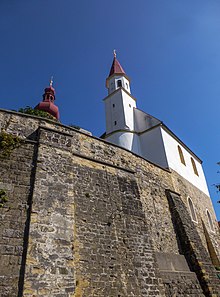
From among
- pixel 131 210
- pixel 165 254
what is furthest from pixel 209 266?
pixel 131 210

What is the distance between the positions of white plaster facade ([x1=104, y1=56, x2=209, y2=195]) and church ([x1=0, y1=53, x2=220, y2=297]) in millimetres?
3163

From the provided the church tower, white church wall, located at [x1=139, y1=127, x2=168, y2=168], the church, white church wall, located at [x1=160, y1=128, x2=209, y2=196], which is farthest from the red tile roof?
the church

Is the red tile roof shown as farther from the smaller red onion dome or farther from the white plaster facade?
the smaller red onion dome

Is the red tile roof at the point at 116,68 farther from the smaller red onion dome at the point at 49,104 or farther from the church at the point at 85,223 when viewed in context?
the church at the point at 85,223

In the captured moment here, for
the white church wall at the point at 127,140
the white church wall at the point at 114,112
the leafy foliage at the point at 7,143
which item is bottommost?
the leafy foliage at the point at 7,143

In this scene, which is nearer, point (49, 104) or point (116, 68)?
point (49, 104)

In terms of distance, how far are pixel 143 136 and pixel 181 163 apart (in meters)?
3.18

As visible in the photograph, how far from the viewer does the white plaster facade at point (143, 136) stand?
50.2ft

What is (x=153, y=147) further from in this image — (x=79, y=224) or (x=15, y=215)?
(x=15, y=215)

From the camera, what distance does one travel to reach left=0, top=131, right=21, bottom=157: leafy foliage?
22.9 ft

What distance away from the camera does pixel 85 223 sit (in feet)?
23.3

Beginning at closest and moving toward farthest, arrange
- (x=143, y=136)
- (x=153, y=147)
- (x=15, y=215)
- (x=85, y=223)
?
(x=15, y=215), (x=85, y=223), (x=153, y=147), (x=143, y=136)

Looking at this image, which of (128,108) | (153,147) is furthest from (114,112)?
(153,147)

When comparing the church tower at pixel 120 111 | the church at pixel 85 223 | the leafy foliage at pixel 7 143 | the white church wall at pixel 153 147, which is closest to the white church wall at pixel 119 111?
the church tower at pixel 120 111
